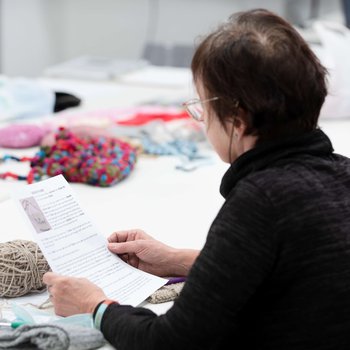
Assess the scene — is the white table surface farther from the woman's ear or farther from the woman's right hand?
the woman's ear

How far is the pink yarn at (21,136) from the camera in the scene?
2197 mm

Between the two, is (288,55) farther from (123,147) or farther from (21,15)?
(21,15)

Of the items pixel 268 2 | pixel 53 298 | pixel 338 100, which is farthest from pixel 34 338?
pixel 268 2

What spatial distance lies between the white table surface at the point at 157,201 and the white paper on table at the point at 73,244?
0.19ft

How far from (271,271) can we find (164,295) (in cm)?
32

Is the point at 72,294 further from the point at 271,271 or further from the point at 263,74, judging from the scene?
the point at 263,74

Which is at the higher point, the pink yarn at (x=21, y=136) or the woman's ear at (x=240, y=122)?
the woman's ear at (x=240, y=122)

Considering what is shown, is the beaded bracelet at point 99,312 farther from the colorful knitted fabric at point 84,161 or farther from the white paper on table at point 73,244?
the colorful knitted fabric at point 84,161

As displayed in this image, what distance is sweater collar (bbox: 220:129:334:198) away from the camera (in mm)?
960

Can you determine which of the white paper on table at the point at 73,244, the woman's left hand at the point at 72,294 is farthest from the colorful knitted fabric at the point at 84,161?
the woman's left hand at the point at 72,294

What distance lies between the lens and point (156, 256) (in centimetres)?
125

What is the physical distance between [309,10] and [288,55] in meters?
3.69

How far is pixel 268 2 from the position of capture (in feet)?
13.9

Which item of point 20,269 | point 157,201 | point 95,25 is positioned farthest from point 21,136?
point 95,25
